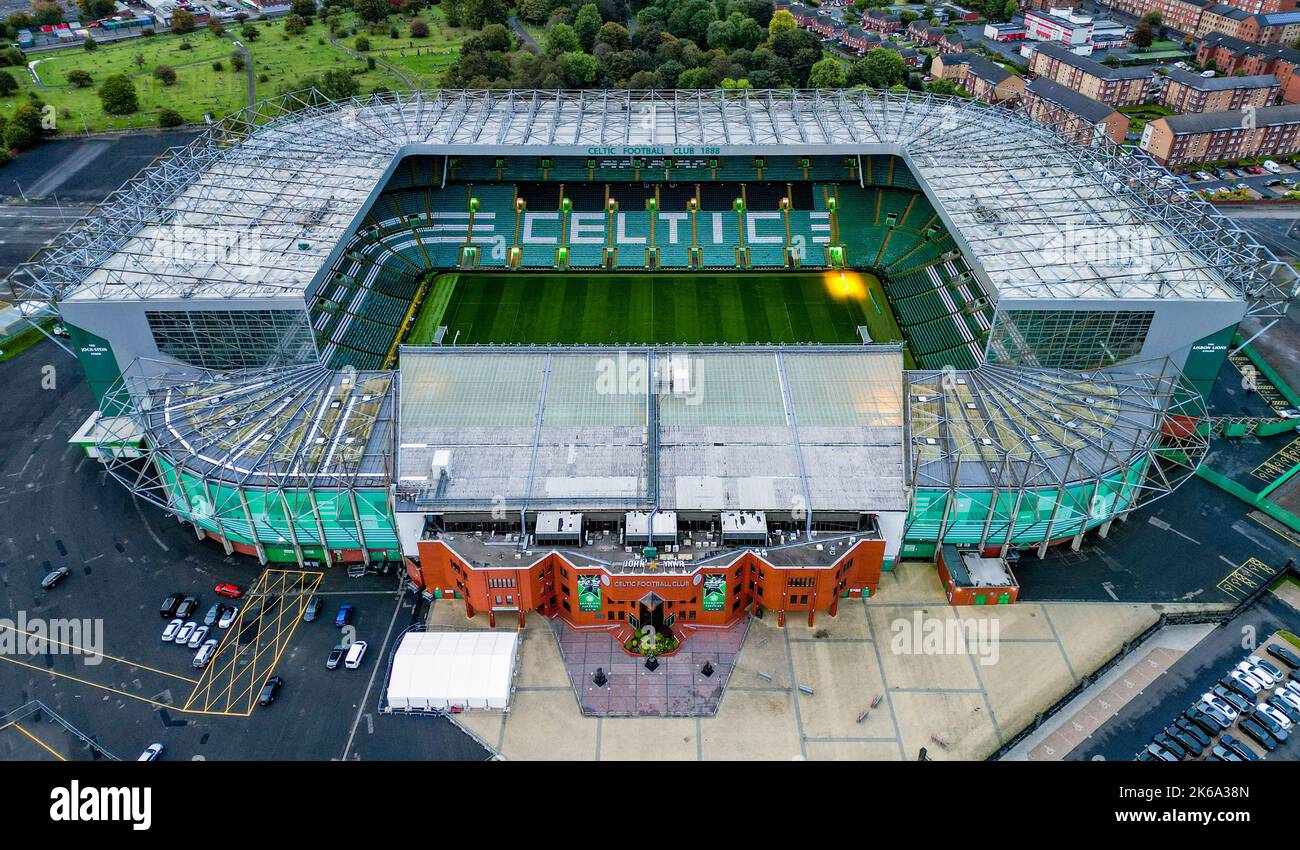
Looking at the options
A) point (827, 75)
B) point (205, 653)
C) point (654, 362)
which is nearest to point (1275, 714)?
point (654, 362)

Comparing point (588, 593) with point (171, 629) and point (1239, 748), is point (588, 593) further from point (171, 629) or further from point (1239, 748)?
point (1239, 748)

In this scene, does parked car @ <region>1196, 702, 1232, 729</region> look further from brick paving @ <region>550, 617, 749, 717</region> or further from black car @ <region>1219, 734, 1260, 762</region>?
brick paving @ <region>550, 617, 749, 717</region>

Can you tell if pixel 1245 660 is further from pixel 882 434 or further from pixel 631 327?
pixel 631 327

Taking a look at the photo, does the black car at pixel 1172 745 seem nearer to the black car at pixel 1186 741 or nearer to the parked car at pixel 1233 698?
the black car at pixel 1186 741

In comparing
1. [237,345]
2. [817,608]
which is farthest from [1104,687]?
[237,345]

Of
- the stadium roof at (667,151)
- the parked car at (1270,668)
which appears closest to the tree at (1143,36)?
the stadium roof at (667,151)

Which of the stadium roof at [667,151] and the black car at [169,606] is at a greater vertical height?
the stadium roof at [667,151]

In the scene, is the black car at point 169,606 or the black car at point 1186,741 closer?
the black car at point 1186,741
